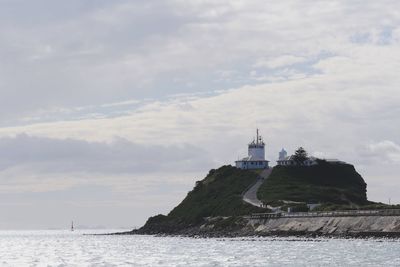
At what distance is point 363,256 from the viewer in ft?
338

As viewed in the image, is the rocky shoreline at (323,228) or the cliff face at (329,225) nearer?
the rocky shoreline at (323,228)

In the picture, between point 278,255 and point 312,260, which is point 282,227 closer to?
point 278,255

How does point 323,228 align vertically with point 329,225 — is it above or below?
below

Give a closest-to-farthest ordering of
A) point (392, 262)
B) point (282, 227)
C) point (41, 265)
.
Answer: point (392, 262) < point (41, 265) < point (282, 227)

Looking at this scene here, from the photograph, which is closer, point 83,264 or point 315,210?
point 83,264

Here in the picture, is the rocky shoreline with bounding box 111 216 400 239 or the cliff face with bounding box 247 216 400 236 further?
the cliff face with bounding box 247 216 400 236

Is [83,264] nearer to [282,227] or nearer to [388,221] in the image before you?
[388,221]

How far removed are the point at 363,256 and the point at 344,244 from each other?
2940cm

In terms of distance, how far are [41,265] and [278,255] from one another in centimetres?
3025

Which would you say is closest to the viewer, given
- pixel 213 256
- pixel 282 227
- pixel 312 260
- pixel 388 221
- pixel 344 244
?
pixel 312 260

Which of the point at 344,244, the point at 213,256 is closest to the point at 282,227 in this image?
the point at 344,244

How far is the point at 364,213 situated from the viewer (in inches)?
6309

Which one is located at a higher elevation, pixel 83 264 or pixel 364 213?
pixel 364 213

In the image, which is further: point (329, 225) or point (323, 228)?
point (323, 228)
